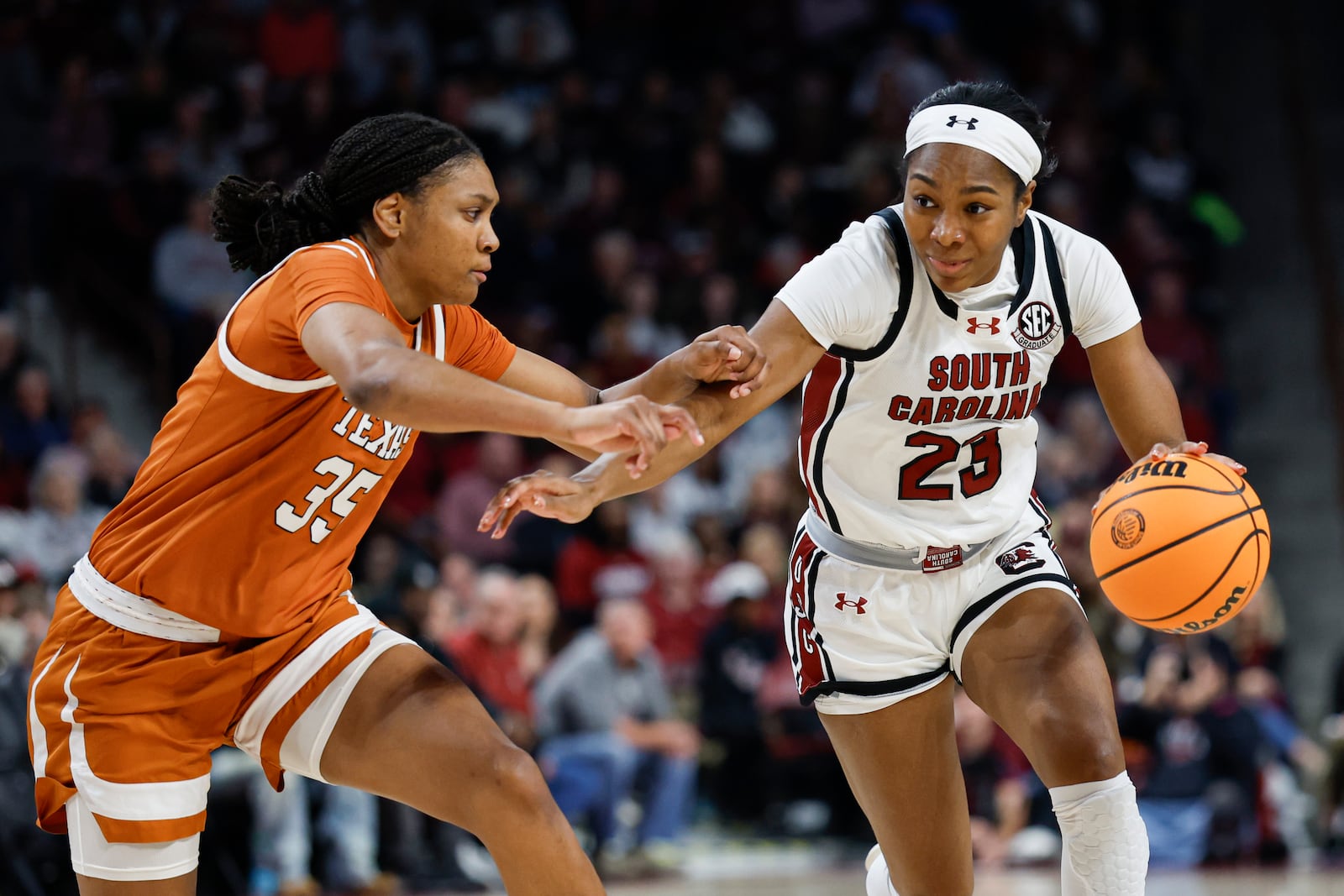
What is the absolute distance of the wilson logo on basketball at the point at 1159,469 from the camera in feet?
13.1

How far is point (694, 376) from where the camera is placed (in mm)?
3963

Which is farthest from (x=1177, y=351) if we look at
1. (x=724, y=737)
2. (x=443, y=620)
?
(x=443, y=620)

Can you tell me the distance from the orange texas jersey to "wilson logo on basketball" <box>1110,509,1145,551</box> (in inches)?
74.1

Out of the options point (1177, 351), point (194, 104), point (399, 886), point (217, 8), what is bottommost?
point (399, 886)

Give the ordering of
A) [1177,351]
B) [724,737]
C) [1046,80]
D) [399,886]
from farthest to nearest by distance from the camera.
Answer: [1046,80]
[1177,351]
[724,737]
[399,886]

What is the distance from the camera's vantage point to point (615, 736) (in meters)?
8.80

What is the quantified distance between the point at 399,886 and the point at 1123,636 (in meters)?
4.52

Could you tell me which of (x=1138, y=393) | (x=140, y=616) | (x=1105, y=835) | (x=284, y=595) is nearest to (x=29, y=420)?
(x=140, y=616)

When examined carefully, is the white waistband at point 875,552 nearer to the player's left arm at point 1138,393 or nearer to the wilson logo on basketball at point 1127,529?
the wilson logo on basketball at point 1127,529

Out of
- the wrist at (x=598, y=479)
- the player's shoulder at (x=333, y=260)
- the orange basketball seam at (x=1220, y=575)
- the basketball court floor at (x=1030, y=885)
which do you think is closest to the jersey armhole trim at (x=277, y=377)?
the player's shoulder at (x=333, y=260)

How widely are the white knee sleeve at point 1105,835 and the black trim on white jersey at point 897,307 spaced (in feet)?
4.02

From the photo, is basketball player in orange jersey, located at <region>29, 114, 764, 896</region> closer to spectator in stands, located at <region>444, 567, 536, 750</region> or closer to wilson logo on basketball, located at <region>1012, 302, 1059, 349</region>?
wilson logo on basketball, located at <region>1012, 302, 1059, 349</region>

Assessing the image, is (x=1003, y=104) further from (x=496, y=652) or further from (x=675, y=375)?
(x=496, y=652)

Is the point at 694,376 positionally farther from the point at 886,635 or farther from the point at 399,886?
the point at 399,886
